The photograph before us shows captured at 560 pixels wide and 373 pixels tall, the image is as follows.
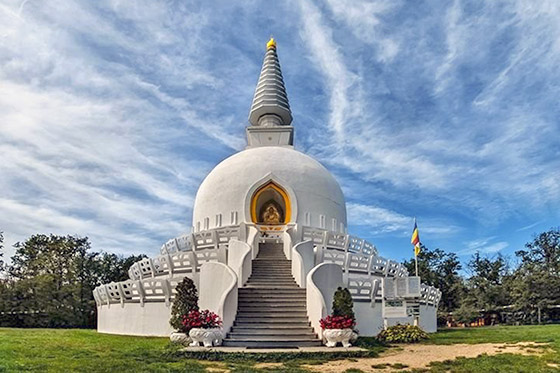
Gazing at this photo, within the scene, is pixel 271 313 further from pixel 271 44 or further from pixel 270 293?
pixel 271 44

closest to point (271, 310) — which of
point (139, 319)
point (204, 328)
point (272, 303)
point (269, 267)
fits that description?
point (272, 303)

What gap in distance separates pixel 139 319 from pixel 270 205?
1062 cm

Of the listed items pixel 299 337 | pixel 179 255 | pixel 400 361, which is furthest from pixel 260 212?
pixel 400 361

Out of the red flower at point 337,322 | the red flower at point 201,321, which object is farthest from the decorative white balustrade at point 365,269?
the red flower at point 201,321

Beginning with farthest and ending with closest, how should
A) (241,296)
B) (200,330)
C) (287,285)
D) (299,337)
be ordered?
(287,285) < (241,296) < (299,337) < (200,330)

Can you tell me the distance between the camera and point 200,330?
39.7ft

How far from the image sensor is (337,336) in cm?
1238

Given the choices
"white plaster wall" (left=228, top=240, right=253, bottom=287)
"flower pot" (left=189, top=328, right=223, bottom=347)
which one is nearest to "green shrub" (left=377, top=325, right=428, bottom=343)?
"white plaster wall" (left=228, top=240, right=253, bottom=287)

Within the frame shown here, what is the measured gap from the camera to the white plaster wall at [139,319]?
1688cm

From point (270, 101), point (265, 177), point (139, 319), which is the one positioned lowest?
point (139, 319)

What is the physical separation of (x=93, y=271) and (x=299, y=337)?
24.0m

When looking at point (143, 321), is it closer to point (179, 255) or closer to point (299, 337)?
point (179, 255)

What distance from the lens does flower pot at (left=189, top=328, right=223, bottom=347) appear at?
1205cm

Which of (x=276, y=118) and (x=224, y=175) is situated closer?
(x=224, y=175)
